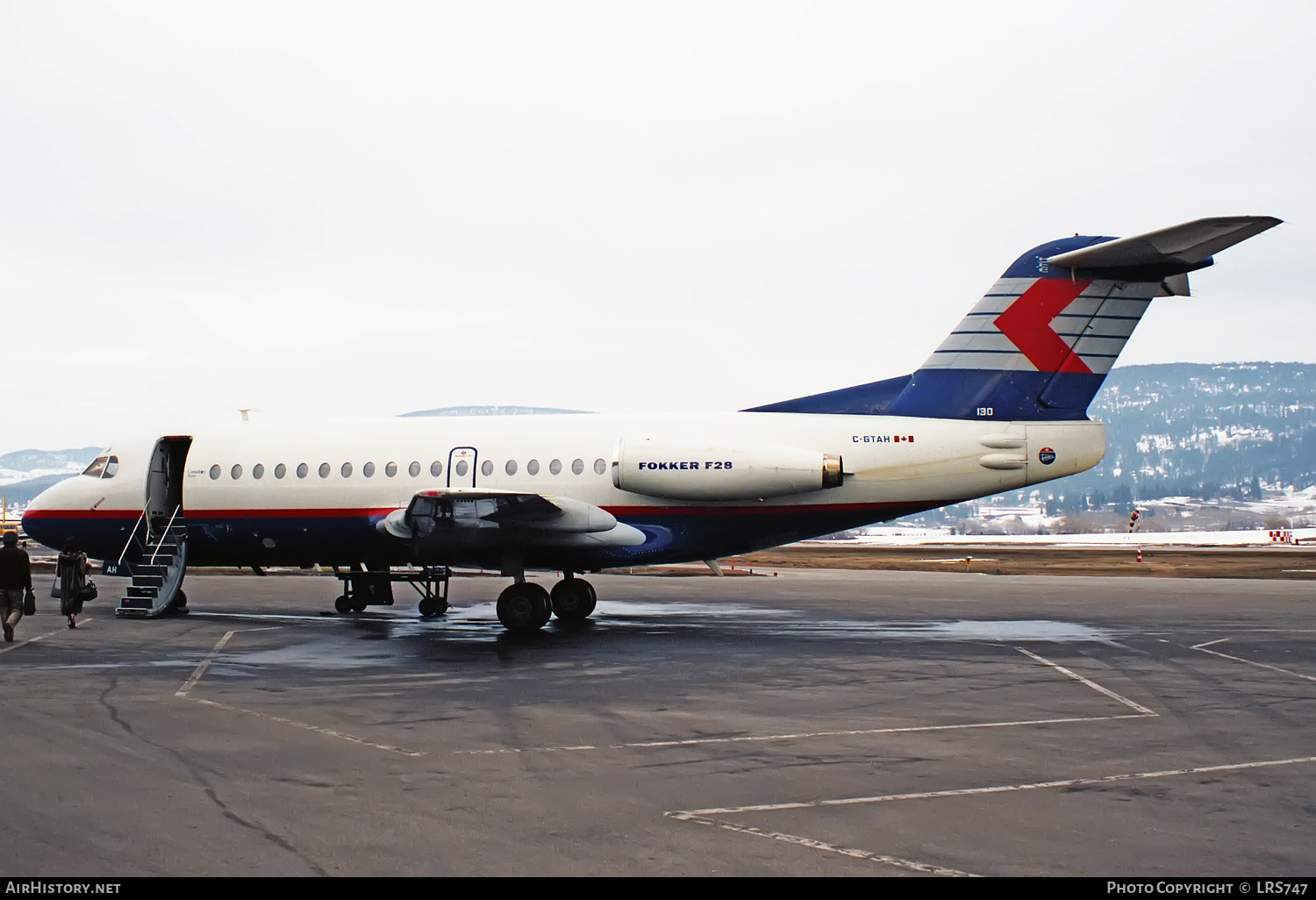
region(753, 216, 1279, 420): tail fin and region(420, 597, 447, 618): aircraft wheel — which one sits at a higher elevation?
region(753, 216, 1279, 420): tail fin

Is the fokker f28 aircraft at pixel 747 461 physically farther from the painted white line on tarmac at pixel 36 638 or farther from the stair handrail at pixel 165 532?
the painted white line on tarmac at pixel 36 638

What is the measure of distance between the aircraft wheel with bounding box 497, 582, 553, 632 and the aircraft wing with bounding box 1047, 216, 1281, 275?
985 centimetres

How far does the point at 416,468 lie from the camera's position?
1978 centimetres

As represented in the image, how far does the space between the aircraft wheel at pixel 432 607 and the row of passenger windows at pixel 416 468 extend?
2757 millimetres

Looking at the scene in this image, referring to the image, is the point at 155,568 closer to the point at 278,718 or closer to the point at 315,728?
the point at 278,718

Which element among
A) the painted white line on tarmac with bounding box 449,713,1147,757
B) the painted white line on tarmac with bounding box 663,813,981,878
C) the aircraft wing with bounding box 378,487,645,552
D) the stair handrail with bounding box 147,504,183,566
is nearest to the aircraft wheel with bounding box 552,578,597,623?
the aircraft wing with bounding box 378,487,645,552

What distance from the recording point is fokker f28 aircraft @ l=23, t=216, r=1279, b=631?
17.9 m

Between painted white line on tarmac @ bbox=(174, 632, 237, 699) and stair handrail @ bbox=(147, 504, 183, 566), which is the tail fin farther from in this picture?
stair handrail @ bbox=(147, 504, 183, 566)

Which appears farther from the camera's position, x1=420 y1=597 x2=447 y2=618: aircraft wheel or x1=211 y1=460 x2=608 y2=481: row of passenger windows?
x1=420 y1=597 x2=447 y2=618: aircraft wheel

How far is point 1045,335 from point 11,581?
16.0 meters

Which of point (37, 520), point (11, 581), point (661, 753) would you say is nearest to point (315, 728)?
point (661, 753)

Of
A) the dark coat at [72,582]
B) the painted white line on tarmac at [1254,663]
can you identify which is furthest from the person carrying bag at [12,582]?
the painted white line on tarmac at [1254,663]

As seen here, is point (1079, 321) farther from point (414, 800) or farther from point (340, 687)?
point (414, 800)
